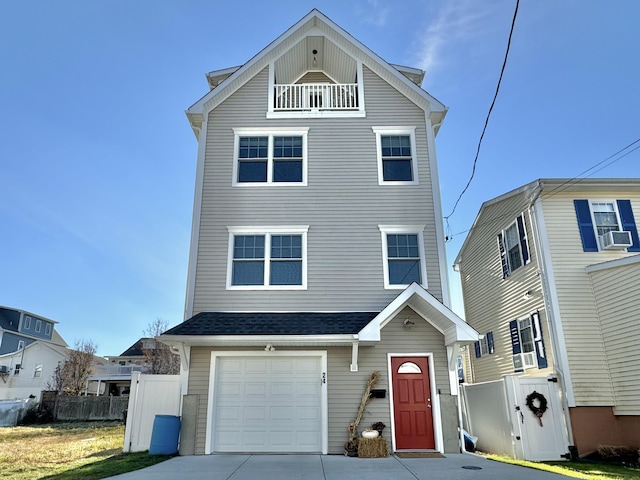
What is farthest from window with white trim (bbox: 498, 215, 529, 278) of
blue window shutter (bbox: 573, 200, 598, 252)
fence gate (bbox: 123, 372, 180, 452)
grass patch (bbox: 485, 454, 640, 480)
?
fence gate (bbox: 123, 372, 180, 452)

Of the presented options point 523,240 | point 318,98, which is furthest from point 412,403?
point 318,98

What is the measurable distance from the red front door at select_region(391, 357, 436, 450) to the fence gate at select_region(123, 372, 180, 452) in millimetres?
5137

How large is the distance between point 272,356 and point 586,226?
903cm

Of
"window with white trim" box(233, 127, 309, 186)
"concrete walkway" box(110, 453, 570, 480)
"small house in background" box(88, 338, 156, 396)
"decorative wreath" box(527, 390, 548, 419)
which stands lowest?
"concrete walkway" box(110, 453, 570, 480)

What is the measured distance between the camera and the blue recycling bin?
30.2ft

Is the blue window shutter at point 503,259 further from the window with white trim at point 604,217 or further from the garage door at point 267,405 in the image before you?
the garage door at point 267,405

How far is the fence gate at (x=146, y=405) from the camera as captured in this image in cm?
1046

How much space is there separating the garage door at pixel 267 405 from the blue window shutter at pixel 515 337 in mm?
6692

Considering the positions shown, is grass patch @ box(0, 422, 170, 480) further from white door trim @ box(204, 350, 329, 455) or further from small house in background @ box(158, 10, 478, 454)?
small house in background @ box(158, 10, 478, 454)

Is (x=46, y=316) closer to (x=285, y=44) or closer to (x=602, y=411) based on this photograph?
(x=285, y=44)

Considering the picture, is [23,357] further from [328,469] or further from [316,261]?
[328,469]

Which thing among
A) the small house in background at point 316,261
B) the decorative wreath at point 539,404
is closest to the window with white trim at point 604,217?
the small house in background at point 316,261

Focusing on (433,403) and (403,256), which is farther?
(403,256)

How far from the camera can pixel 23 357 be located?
31.9m
